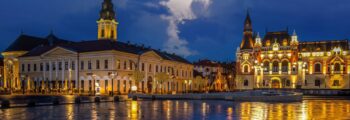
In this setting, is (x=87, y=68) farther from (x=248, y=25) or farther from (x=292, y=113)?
(x=248, y=25)

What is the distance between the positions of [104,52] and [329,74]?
59.0 metres

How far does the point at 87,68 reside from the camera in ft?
218

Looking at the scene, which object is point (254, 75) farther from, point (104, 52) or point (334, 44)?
point (104, 52)

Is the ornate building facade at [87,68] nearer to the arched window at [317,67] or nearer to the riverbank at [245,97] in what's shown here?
the riverbank at [245,97]

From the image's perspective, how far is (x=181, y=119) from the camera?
19.5 m

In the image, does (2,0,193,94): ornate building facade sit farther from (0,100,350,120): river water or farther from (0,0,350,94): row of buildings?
(0,100,350,120): river water

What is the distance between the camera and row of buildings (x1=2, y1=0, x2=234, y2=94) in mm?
64312

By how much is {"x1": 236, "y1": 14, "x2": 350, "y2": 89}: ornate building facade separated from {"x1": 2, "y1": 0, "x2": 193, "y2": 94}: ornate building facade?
29.1 m

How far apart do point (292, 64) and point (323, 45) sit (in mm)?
9630

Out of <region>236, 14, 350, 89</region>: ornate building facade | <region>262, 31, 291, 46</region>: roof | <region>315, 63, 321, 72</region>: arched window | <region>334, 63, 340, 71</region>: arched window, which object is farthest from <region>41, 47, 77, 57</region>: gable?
<region>334, 63, 340, 71</region>: arched window

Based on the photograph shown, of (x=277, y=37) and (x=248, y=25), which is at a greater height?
(x=248, y=25)

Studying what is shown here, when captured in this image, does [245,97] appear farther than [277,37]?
No

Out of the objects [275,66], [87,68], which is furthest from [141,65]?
[275,66]

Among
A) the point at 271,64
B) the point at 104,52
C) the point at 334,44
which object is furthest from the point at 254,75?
the point at 104,52
